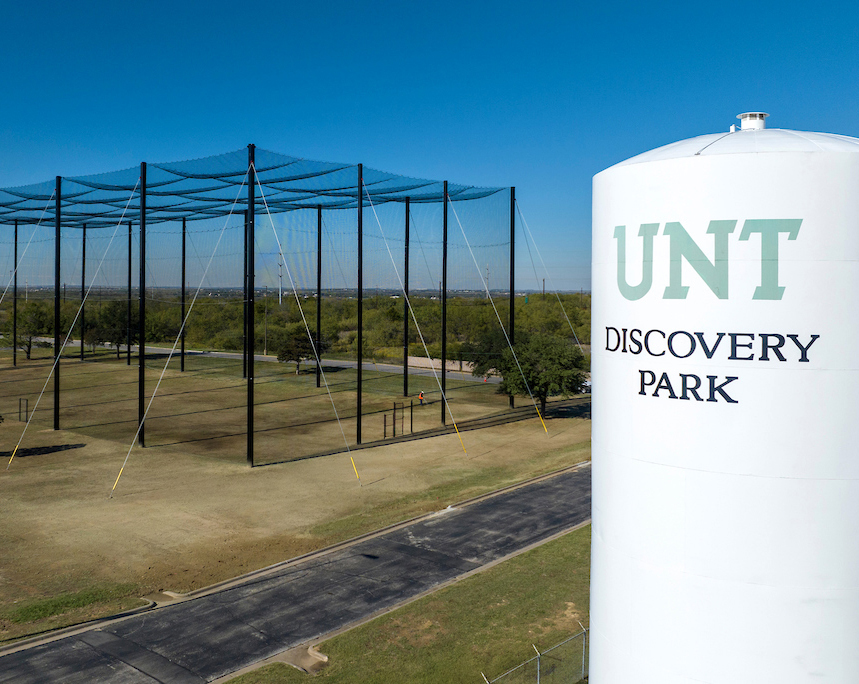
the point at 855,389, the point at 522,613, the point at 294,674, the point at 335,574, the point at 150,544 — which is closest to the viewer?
the point at 855,389

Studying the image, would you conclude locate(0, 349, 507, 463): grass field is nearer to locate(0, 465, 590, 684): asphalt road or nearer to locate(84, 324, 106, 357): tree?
locate(84, 324, 106, 357): tree

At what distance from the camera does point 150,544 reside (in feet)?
50.1

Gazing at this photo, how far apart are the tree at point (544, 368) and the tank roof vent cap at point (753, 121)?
2267cm

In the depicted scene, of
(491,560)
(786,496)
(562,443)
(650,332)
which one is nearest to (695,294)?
(650,332)

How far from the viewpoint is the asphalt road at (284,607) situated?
1031cm

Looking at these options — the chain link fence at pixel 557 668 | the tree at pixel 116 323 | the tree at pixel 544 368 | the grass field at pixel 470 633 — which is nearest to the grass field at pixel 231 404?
the tree at pixel 544 368

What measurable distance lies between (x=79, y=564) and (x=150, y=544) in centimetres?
149

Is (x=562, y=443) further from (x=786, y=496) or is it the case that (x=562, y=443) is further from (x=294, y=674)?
(x=786, y=496)

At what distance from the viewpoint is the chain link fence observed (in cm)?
983

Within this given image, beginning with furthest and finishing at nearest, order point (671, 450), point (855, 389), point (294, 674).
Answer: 1. point (294, 674)
2. point (671, 450)
3. point (855, 389)

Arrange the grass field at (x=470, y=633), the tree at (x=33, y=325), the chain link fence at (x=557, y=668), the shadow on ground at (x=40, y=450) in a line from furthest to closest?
the tree at (x=33, y=325) < the shadow on ground at (x=40, y=450) < the grass field at (x=470, y=633) < the chain link fence at (x=557, y=668)

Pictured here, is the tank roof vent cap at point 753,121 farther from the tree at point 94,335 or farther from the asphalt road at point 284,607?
the tree at point 94,335

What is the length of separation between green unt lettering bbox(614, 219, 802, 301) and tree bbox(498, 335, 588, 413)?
23.3 m

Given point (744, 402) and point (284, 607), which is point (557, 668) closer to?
point (284, 607)
